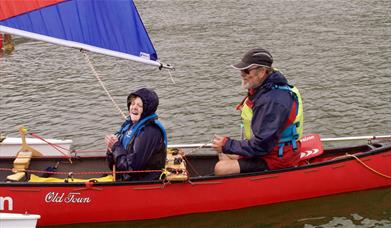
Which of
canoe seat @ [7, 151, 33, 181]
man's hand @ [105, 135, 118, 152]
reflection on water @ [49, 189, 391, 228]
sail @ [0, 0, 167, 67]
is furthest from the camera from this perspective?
reflection on water @ [49, 189, 391, 228]

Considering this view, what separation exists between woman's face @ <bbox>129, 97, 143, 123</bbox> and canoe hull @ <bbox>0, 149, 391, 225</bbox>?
33.9 inches

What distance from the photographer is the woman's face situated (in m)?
6.64

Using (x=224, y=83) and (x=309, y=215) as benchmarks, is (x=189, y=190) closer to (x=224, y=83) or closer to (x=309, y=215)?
(x=309, y=215)


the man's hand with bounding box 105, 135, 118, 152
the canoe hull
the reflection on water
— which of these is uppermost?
the man's hand with bounding box 105, 135, 118, 152

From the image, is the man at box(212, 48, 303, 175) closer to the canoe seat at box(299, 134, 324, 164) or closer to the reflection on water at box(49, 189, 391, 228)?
the canoe seat at box(299, 134, 324, 164)

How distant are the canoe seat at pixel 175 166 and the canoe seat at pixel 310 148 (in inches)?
67.0

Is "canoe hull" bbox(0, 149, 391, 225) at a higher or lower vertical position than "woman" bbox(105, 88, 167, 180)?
lower

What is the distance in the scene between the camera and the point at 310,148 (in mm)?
7840

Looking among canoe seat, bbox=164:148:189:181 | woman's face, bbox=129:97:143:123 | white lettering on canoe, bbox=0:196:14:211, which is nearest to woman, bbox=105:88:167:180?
woman's face, bbox=129:97:143:123

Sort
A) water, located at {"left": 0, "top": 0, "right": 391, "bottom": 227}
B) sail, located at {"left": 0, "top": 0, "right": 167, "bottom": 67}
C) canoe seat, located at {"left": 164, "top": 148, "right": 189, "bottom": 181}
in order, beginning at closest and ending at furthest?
1. sail, located at {"left": 0, "top": 0, "right": 167, "bottom": 67}
2. canoe seat, located at {"left": 164, "top": 148, "right": 189, "bottom": 181}
3. water, located at {"left": 0, "top": 0, "right": 391, "bottom": 227}

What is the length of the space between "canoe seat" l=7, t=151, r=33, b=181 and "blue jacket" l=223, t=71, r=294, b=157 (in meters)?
2.75

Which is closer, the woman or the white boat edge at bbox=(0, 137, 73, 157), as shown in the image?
the woman

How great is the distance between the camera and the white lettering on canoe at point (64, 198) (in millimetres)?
6863

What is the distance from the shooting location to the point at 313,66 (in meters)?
14.4
